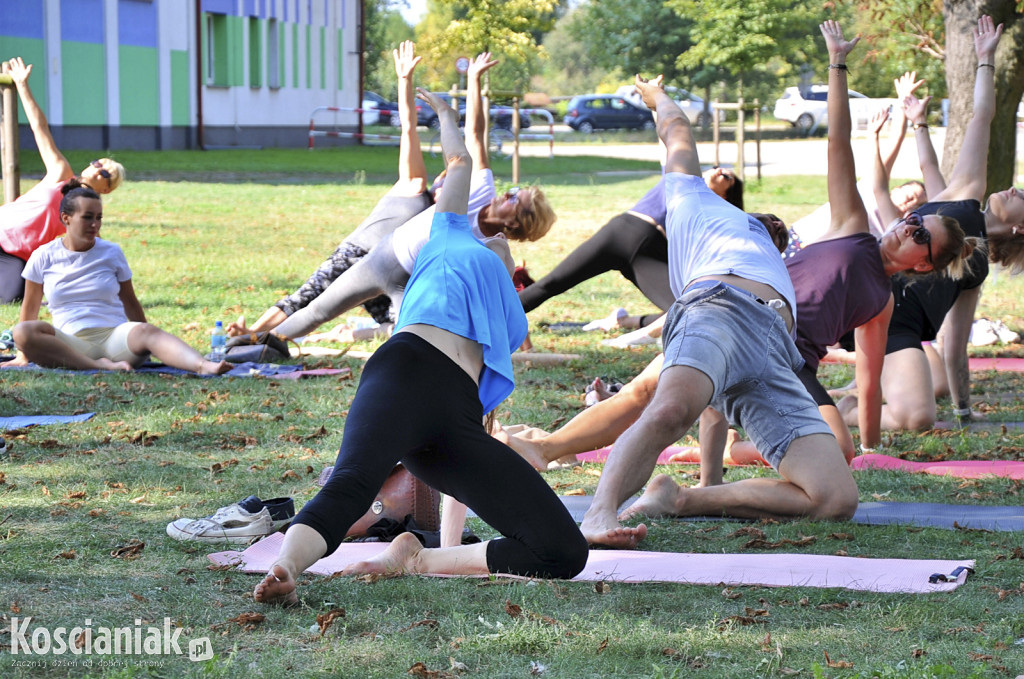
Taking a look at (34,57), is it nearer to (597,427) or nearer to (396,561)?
(597,427)

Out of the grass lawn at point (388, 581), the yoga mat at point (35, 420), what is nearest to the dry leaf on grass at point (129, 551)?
the grass lawn at point (388, 581)

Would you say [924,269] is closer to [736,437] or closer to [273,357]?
[736,437]

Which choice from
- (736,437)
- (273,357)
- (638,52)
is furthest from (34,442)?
(638,52)

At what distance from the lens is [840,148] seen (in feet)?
17.6

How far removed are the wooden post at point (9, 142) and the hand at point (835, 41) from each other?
6949 mm

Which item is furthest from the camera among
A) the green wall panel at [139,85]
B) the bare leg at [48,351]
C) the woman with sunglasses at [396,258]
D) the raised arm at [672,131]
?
the green wall panel at [139,85]

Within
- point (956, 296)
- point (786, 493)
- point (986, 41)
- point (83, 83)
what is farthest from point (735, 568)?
point (83, 83)

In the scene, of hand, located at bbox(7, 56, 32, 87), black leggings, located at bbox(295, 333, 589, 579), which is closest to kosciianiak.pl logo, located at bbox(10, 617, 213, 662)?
black leggings, located at bbox(295, 333, 589, 579)

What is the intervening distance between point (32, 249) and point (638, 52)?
4372 cm

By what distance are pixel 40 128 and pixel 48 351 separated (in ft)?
6.62

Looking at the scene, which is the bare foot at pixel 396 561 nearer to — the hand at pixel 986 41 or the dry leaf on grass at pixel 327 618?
the dry leaf on grass at pixel 327 618

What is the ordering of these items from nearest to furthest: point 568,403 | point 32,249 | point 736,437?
point 736,437, point 568,403, point 32,249

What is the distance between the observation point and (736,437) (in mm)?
6016

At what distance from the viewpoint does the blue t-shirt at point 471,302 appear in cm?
371
